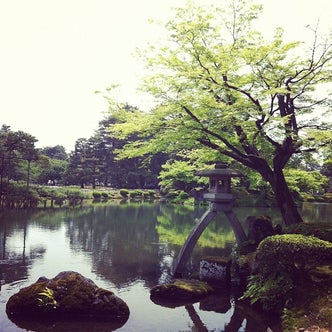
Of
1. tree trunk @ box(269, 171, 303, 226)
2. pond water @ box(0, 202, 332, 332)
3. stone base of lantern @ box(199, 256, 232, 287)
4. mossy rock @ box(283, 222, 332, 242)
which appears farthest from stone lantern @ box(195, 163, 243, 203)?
pond water @ box(0, 202, 332, 332)

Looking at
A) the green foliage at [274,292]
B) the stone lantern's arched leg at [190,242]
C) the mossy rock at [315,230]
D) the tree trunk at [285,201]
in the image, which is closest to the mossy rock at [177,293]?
the green foliage at [274,292]

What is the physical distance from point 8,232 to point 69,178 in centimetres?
4162

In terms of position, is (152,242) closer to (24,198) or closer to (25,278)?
(25,278)

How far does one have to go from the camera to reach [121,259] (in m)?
14.9

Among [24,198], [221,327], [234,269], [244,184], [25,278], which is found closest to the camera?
[221,327]

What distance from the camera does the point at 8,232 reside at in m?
19.9

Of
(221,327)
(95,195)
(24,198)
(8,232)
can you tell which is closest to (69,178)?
(95,195)

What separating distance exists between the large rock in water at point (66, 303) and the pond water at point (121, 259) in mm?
318

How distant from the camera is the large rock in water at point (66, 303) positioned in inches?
319

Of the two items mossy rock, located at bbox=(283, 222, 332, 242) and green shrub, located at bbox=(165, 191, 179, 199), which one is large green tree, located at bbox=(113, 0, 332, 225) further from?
green shrub, located at bbox=(165, 191, 179, 199)

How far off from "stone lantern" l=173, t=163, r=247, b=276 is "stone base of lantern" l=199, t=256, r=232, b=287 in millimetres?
830

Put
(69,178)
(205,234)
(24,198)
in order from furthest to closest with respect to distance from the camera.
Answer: (69,178) → (24,198) → (205,234)

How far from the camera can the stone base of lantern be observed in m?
11.5

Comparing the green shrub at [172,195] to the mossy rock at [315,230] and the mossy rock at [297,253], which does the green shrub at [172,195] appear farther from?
the mossy rock at [297,253]
